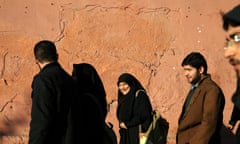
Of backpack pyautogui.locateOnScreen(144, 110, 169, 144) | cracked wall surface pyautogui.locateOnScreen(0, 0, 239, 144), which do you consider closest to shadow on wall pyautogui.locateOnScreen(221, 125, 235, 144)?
cracked wall surface pyautogui.locateOnScreen(0, 0, 239, 144)

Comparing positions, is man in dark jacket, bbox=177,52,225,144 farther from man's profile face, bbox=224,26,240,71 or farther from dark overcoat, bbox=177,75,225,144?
man's profile face, bbox=224,26,240,71

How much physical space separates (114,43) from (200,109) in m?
→ 2.25

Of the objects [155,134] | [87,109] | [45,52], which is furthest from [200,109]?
[45,52]

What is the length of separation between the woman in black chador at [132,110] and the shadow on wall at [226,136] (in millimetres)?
1348

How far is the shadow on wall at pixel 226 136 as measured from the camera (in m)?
6.46

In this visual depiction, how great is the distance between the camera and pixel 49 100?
3725 mm

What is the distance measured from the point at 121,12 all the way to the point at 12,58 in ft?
4.41

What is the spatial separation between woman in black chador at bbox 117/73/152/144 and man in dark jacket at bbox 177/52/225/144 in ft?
3.64

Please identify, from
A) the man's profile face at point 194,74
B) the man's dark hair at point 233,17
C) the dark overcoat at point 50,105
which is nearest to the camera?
the man's dark hair at point 233,17

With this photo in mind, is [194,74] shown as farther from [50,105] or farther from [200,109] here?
[50,105]

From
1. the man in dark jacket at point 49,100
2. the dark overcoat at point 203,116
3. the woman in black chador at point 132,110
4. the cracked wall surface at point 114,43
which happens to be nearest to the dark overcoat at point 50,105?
the man in dark jacket at point 49,100

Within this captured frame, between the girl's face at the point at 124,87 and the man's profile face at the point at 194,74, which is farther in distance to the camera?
the girl's face at the point at 124,87

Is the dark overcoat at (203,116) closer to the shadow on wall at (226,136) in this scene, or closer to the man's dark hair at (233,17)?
the man's dark hair at (233,17)

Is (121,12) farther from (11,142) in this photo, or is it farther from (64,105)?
(64,105)
